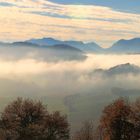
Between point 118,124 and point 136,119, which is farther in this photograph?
point 136,119

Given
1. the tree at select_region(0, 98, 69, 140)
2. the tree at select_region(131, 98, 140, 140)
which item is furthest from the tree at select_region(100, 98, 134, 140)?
the tree at select_region(0, 98, 69, 140)

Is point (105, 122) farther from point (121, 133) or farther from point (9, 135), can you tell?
point (9, 135)

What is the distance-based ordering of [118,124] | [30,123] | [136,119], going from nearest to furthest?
1. [118,124]
2. [136,119]
3. [30,123]

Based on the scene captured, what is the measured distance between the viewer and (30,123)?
13188 cm

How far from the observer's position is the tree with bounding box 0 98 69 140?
129 metres

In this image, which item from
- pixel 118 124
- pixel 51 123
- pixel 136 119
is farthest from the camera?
pixel 51 123

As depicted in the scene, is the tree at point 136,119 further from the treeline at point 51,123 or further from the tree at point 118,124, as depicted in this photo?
the tree at point 118,124

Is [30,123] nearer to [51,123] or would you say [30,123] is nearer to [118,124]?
[51,123]

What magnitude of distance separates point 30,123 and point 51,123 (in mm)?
6392

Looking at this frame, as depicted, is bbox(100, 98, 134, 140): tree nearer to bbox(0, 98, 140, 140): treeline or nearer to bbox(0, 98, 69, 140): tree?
bbox(0, 98, 140, 140): treeline

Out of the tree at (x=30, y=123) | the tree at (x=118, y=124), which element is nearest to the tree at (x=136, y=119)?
the tree at (x=118, y=124)

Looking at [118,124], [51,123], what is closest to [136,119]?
[118,124]

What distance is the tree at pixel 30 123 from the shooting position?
128750 millimetres

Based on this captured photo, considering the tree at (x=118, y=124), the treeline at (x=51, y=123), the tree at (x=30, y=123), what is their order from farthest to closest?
the tree at (x=30, y=123), the treeline at (x=51, y=123), the tree at (x=118, y=124)
